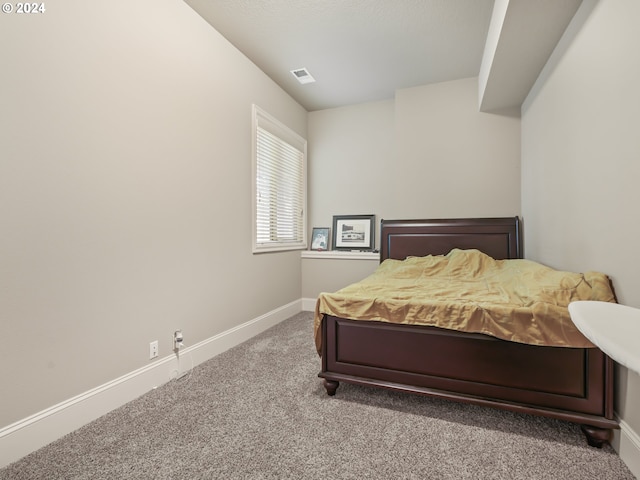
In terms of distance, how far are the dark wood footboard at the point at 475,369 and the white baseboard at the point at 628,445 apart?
0.12 ft

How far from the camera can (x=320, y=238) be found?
13.6ft

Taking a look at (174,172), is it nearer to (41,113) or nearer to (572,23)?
(41,113)

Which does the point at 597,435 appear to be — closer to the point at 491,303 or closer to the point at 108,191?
the point at 491,303

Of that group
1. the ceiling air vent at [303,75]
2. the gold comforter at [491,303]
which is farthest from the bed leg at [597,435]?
the ceiling air vent at [303,75]

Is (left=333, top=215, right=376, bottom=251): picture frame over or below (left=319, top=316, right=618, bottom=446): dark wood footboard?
over

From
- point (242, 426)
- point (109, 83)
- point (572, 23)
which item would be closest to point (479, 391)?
point (242, 426)

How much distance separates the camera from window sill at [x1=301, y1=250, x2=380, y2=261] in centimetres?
378

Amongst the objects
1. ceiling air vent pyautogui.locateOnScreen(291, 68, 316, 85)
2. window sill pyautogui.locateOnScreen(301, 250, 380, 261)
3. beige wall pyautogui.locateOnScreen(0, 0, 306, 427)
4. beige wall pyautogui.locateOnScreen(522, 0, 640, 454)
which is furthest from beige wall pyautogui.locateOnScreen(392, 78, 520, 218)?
beige wall pyautogui.locateOnScreen(0, 0, 306, 427)

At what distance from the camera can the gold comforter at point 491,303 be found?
147 centimetres

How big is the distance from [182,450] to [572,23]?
10.5 ft

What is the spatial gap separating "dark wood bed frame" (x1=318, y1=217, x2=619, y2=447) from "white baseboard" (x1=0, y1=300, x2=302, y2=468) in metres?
1.05

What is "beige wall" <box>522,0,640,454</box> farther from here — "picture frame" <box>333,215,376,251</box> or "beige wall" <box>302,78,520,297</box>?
"picture frame" <box>333,215,376,251</box>

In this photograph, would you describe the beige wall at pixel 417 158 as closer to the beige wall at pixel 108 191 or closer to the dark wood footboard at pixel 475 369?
the beige wall at pixel 108 191

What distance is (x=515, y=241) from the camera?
3178mm
